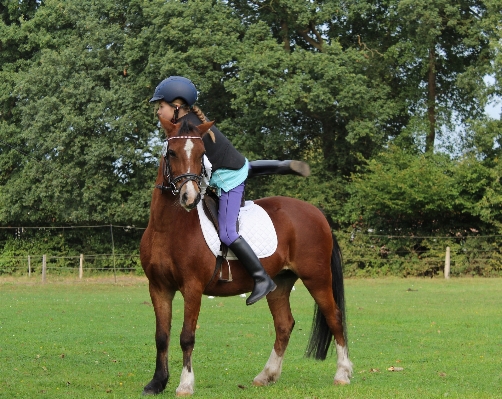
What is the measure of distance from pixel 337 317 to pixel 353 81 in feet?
90.8

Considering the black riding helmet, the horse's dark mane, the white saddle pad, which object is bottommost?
the white saddle pad

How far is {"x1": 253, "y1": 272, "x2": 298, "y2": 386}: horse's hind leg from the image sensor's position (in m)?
8.90

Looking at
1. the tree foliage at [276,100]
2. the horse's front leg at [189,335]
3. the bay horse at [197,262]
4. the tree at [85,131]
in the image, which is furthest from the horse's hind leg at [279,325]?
the tree at [85,131]

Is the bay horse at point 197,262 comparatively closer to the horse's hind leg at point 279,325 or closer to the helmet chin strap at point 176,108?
the horse's hind leg at point 279,325

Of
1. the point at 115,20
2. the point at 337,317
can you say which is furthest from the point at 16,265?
the point at 337,317

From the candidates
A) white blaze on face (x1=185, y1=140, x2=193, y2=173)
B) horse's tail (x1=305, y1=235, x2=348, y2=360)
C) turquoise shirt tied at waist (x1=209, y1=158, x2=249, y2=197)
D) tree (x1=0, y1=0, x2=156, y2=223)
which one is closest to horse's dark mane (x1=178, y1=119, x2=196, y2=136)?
white blaze on face (x1=185, y1=140, x2=193, y2=173)

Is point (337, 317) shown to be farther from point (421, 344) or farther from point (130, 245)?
point (130, 245)

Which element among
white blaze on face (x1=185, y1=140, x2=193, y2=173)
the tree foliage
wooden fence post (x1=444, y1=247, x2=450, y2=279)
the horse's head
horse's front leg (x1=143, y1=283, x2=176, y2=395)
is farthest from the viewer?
the tree foliage

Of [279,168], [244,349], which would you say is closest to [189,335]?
[279,168]

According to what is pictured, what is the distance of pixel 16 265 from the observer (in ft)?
125

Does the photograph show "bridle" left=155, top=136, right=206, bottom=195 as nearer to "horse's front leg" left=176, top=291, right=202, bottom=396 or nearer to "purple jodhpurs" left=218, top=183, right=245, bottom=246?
"purple jodhpurs" left=218, top=183, right=245, bottom=246

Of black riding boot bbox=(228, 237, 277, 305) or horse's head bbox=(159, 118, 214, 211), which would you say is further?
black riding boot bbox=(228, 237, 277, 305)

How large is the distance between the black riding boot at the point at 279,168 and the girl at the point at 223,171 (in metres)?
0.58

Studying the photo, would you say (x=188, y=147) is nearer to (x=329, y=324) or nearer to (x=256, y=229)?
(x=256, y=229)
